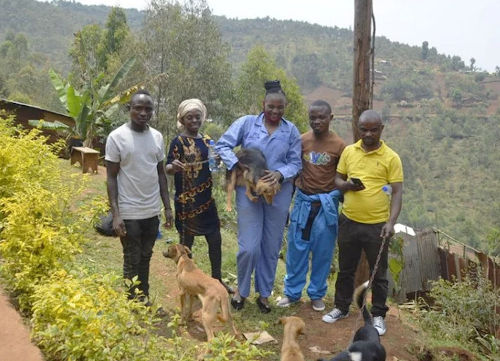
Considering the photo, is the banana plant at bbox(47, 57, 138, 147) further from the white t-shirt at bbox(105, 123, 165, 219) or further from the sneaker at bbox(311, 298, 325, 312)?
the sneaker at bbox(311, 298, 325, 312)

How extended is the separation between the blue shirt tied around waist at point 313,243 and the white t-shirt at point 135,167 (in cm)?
142

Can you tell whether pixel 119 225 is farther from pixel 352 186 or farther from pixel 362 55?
pixel 362 55

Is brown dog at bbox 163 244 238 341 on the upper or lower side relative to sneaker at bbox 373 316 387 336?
upper

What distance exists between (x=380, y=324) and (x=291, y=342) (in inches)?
59.6

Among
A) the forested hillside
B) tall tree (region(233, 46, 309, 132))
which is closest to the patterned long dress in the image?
the forested hillside

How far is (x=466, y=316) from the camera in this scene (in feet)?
18.8

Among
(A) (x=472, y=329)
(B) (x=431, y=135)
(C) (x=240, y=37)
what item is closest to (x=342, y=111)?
(B) (x=431, y=135)

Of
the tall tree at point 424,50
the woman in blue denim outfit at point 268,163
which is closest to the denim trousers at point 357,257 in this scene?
the woman in blue denim outfit at point 268,163

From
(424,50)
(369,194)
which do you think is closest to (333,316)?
(369,194)

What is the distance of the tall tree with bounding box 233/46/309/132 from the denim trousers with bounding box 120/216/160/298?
761 inches

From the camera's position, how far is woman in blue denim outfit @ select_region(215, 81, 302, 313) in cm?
423

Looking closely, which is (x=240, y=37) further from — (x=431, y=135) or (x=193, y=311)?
(x=193, y=311)

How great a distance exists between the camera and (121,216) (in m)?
3.71

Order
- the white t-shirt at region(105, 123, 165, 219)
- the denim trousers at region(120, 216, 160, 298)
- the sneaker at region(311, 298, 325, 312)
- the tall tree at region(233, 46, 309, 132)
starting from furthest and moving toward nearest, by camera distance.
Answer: the tall tree at region(233, 46, 309, 132) → the sneaker at region(311, 298, 325, 312) → the denim trousers at region(120, 216, 160, 298) → the white t-shirt at region(105, 123, 165, 219)
